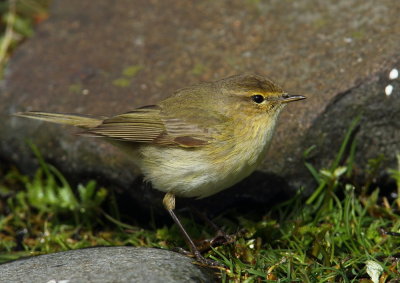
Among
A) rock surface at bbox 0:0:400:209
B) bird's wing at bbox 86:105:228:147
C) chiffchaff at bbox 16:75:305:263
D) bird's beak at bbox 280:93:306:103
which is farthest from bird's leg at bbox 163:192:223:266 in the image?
bird's beak at bbox 280:93:306:103

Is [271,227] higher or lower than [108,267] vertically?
lower

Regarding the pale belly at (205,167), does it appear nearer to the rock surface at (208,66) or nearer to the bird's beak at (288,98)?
the bird's beak at (288,98)

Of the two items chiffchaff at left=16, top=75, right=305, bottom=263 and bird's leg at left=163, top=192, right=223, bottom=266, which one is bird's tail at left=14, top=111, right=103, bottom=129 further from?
bird's leg at left=163, top=192, right=223, bottom=266

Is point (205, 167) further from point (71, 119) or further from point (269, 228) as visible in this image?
point (71, 119)

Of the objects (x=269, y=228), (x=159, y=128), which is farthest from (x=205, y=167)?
(x=269, y=228)

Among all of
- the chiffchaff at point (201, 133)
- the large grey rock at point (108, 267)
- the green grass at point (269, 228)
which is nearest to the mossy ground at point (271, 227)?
the green grass at point (269, 228)

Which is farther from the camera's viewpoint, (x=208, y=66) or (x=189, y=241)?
(x=208, y=66)

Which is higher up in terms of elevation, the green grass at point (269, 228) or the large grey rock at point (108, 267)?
the large grey rock at point (108, 267)
